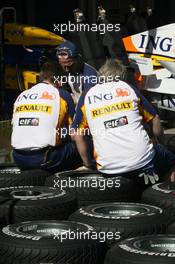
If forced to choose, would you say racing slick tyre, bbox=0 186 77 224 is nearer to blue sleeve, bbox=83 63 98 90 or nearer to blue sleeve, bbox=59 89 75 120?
blue sleeve, bbox=59 89 75 120

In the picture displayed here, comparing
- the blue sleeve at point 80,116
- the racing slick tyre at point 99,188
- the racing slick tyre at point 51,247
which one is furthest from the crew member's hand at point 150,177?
the racing slick tyre at point 51,247

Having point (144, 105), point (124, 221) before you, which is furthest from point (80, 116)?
Answer: point (124, 221)

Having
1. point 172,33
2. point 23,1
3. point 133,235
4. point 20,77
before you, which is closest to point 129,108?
point 133,235

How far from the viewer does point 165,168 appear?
18.4 feet

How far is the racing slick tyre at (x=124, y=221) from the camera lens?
3.96 metres

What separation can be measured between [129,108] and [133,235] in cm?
160

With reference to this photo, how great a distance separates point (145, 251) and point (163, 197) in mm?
1124

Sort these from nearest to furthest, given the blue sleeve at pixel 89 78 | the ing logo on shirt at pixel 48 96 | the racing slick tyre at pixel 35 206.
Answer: the racing slick tyre at pixel 35 206
the ing logo on shirt at pixel 48 96
the blue sleeve at pixel 89 78

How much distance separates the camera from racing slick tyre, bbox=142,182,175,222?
4434 mm

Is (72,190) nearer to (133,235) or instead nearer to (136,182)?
(136,182)

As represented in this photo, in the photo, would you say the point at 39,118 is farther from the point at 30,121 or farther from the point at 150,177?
the point at 150,177

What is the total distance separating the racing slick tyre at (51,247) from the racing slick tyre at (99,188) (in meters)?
1.01

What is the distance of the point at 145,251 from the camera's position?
3439mm

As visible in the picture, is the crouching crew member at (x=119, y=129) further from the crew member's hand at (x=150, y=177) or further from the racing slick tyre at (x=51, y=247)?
the racing slick tyre at (x=51, y=247)
